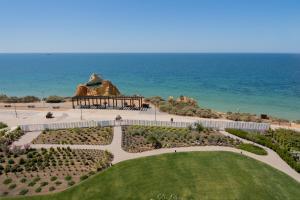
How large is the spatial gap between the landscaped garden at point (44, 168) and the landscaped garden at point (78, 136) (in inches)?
103

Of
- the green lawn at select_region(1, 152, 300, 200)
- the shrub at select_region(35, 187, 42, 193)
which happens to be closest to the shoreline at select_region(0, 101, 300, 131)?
the green lawn at select_region(1, 152, 300, 200)

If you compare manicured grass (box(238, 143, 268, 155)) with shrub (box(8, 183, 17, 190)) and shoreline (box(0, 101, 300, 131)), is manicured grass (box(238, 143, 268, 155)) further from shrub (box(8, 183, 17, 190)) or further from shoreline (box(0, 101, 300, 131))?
shrub (box(8, 183, 17, 190))

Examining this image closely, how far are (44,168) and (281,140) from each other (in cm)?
2712

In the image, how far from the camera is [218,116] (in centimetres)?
4472

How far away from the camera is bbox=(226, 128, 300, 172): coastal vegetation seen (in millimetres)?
27688

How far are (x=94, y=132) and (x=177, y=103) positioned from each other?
2119 cm

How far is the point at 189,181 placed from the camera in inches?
898

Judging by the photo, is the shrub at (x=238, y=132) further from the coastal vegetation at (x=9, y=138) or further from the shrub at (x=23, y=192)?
the coastal vegetation at (x=9, y=138)

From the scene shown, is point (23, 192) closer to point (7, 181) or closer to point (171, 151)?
point (7, 181)

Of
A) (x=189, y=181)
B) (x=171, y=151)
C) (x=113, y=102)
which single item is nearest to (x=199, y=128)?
(x=171, y=151)

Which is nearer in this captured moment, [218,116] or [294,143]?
[294,143]

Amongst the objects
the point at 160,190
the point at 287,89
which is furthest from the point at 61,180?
the point at 287,89

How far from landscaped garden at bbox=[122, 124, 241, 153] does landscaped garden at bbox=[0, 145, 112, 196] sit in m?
4.20

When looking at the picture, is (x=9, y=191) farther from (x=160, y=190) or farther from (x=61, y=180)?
(x=160, y=190)
